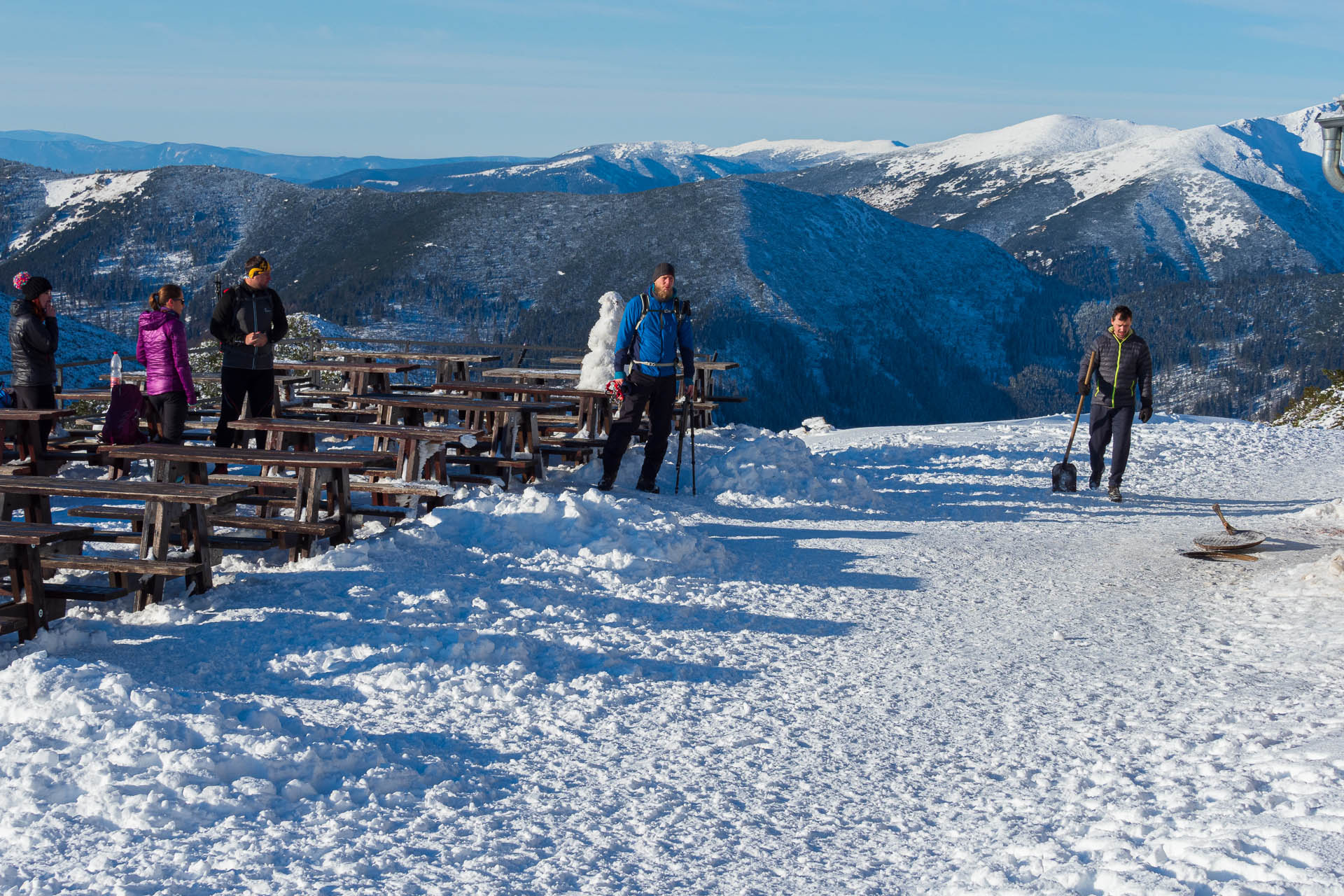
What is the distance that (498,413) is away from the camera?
29.3 ft

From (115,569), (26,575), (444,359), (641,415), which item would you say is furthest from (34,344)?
(444,359)

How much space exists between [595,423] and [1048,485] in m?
4.37

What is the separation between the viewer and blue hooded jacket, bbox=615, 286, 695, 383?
8.28m

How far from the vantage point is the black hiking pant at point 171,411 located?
304 inches

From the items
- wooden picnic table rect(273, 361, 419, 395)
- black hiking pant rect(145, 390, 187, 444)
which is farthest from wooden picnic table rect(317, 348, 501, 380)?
black hiking pant rect(145, 390, 187, 444)

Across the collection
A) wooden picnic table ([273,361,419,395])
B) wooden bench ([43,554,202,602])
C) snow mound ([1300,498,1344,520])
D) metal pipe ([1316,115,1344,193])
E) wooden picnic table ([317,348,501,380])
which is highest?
metal pipe ([1316,115,1344,193])

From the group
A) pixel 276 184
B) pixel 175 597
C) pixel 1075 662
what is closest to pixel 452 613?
pixel 175 597

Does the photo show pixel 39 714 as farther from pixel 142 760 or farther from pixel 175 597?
pixel 175 597

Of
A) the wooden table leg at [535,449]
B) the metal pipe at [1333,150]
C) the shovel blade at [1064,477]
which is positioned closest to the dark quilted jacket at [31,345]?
the wooden table leg at [535,449]

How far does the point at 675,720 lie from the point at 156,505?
2799 mm

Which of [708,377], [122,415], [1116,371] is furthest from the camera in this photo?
[708,377]

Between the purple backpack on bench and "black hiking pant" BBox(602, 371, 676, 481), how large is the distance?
323 cm

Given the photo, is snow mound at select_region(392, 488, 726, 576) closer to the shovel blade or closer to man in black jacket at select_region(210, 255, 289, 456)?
man in black jacket at select_region(210, 255, 289, 456)

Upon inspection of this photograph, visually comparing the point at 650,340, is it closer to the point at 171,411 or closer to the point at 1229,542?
the point at 171,411
